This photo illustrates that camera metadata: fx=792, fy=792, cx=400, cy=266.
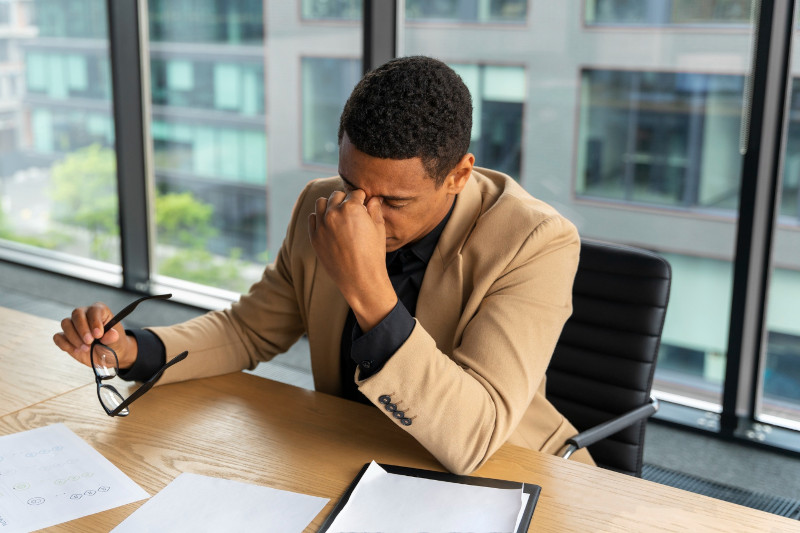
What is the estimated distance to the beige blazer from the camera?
125 cm

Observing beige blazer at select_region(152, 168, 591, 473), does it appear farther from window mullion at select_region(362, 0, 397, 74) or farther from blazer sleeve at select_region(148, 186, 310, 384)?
window mullion at select_region(362, 0, 397, 74)

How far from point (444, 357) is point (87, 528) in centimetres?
58

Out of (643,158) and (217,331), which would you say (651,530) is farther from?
(643,158)

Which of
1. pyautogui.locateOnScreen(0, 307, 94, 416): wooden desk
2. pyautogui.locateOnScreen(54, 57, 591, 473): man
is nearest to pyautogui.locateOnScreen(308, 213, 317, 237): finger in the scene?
pyautogui.locateOnScreen(54, 57, 591, 473): man

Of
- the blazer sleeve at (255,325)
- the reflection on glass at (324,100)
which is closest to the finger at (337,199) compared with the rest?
the blazer sleeve at (255,325)

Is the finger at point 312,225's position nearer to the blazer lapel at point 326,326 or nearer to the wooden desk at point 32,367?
the blazer lapel at point 326,326

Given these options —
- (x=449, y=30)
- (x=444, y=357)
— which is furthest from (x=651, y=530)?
(x=449, y=30)

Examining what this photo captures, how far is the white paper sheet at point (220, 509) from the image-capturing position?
1.10 metres

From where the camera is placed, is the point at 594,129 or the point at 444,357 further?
the point at 594,129

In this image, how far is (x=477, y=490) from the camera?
1194mm

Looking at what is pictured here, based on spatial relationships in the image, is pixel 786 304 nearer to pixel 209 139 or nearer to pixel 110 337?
pixel 110 337

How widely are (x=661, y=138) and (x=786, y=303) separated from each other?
0.70 metres

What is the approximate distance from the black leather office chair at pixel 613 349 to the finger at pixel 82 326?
1.00 m

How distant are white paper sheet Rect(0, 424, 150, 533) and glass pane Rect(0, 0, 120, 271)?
10.6 ft
